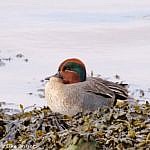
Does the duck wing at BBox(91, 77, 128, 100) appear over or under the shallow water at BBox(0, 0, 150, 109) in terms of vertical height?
under

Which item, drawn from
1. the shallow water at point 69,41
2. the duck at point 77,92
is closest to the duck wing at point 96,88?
the duck at point 77,92

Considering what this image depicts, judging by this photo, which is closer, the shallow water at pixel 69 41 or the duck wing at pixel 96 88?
the duck wing at pixel 96 88

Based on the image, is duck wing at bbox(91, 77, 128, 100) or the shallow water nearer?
duck wing at bbox(91, 77, 128, 100)

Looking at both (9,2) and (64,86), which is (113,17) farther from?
(64,86)

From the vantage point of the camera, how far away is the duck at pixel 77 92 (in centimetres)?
542

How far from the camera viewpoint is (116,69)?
10.3 metres

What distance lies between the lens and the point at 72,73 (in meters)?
5.59

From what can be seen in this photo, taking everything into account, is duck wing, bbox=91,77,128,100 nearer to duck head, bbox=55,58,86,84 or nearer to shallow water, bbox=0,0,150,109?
duck head, bbox=55,58,86,84

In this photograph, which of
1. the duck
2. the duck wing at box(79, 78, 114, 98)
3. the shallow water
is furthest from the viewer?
the shallow water

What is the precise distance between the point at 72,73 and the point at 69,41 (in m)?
7.39

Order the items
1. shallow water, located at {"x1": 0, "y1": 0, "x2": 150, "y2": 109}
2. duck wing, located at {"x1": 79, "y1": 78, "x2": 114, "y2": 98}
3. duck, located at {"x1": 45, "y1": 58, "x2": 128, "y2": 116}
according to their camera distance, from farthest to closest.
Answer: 1. shallow water, located at {"x1": 0, "y1": 0, "x2": 150, "y2": 109}
2. duck wing, located at {"x1": 79, "y1": 78, "x2": 114, "y2": 98}
3. duck, located at {"x1": 45, "y1": 58, "x2": 128, "y2": 116}

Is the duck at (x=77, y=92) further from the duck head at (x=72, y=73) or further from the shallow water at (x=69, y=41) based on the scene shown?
the shallow water at (x=69, y=41)

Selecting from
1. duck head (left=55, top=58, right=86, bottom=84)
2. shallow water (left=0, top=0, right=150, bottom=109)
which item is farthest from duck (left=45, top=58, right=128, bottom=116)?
shallow water (left=0, top=0, right=150, bottom=109)

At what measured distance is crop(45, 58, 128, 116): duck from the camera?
5.42 metres
